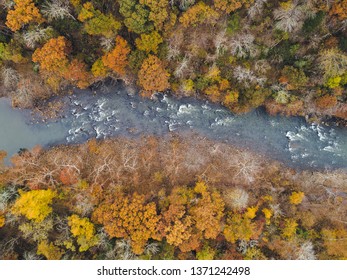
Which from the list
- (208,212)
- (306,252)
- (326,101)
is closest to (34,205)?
(208,212)

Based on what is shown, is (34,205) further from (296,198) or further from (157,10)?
(296,198)

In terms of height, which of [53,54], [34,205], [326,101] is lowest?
[34,205]

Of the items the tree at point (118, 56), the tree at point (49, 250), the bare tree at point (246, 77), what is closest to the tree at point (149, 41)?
the tree at point (118, 56)

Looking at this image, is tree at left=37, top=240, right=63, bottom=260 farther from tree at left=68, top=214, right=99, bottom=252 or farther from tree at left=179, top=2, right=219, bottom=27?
tree at left=179, top=2, right=219, bottom=27

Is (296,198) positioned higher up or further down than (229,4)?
further down

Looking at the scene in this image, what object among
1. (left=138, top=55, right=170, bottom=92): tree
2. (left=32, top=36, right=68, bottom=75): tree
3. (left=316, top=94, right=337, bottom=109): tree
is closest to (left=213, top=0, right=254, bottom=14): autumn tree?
(left=138, top=55, right=170, bottom=92): tree

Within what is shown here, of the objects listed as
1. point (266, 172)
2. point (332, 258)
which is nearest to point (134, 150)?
point (266, 172)
